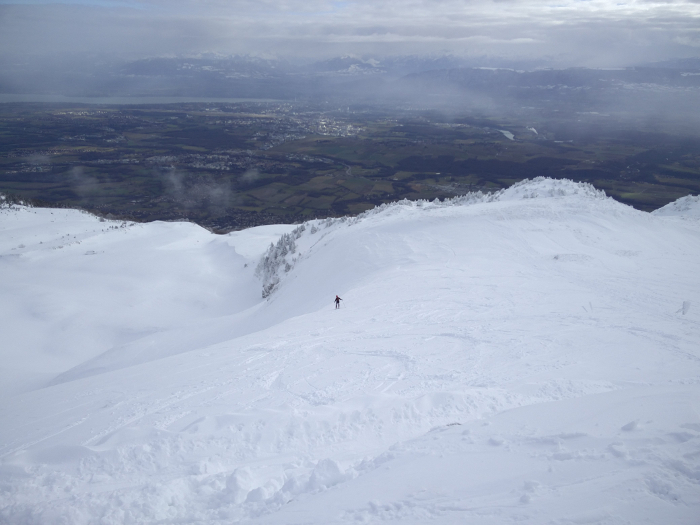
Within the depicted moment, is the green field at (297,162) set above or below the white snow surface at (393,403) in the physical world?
above

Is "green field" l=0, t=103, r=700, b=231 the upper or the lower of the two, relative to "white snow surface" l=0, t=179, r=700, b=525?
upper

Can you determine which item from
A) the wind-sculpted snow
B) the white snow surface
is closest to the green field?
the wind-sculpted snow

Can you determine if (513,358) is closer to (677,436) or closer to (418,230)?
(677,436)

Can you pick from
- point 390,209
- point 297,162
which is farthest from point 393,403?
point 297,162

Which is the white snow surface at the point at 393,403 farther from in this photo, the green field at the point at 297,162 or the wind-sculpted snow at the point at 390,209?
the green field at the point at 297,162

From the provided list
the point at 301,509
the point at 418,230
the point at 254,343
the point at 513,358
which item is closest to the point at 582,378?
the point at 513,358

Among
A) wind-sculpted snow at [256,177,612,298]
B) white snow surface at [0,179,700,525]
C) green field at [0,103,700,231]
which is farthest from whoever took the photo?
green field at [0,103,700,231]

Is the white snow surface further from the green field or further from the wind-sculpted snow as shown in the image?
the green field

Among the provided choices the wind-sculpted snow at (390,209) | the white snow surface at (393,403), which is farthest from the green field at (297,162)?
the white snow surface at (393,403)

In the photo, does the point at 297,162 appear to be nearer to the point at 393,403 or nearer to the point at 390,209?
the point at 390,209
